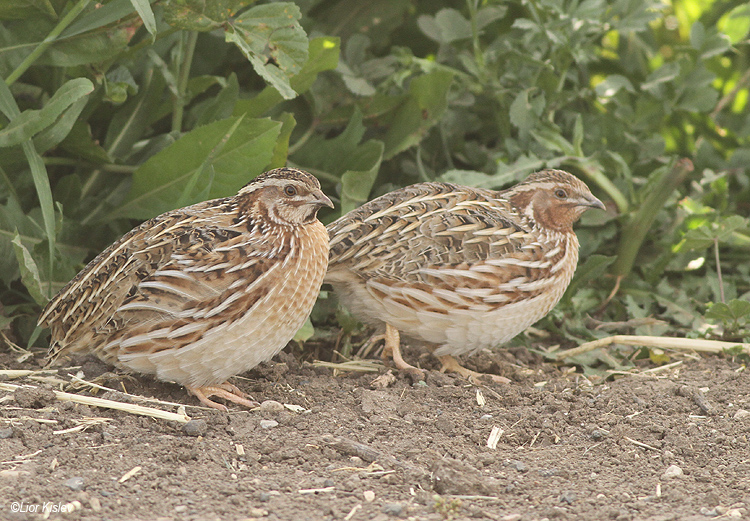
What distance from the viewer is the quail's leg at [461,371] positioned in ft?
16.5

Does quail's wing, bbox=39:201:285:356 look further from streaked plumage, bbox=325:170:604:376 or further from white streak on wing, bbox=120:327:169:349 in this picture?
streaked plumage, bbox=325:170:604:376

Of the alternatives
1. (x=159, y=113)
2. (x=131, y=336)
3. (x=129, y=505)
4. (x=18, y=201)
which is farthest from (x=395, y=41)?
(x=129, y=505)

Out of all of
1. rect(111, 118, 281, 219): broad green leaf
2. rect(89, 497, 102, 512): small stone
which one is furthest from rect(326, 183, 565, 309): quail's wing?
rect(89, 497, 102, 512): small stone

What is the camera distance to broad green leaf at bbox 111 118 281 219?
4.96 m

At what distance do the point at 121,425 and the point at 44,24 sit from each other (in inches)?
99.9

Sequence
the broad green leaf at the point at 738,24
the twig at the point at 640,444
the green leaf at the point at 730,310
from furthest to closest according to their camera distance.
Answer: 1. the broad green leaf at the point at 738,24
2. the green leaf at the point at 730,310
3. the twig at the point at 640,444

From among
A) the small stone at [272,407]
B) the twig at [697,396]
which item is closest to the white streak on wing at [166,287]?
the small stone at [272,407]

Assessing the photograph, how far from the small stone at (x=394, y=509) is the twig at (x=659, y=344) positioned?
2451 millimetres

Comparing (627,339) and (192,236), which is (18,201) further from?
(627,339)

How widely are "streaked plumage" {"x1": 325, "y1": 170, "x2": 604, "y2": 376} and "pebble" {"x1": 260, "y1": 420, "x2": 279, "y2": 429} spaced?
1057 mm

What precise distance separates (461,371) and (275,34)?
233 cm

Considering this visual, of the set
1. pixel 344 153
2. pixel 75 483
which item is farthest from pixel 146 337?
pixel 344 153

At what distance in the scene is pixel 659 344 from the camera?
5.32m

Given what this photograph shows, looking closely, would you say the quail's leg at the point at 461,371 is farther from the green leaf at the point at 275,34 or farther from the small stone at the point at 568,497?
the green leaf at the point at 275,34
